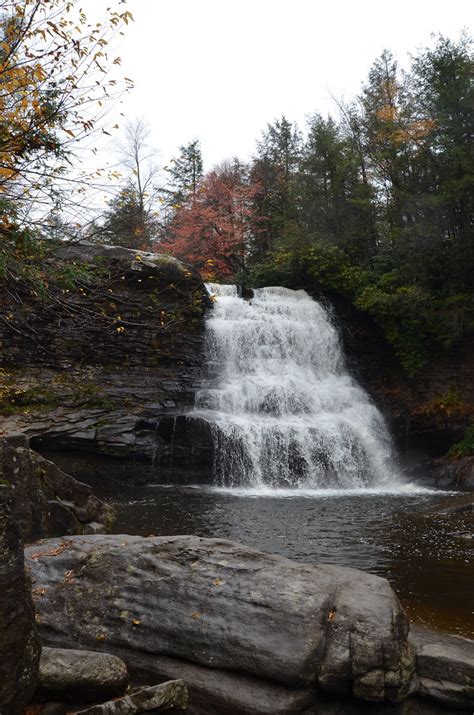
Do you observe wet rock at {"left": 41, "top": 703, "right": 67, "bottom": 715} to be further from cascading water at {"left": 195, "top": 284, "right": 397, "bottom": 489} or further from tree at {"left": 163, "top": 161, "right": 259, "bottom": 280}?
tree at {"left": 163, "top": 161, "right": 259, "bottom": 280}

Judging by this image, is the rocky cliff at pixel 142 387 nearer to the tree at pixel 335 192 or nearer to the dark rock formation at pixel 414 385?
the dark rock formation at pixel 414 385

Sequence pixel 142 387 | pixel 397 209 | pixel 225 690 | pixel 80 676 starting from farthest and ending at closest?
pixel 397 209
pixel 142 387
pixel 225 690
pixel 80 676

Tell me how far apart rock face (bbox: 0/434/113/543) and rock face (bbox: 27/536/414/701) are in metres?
0.82

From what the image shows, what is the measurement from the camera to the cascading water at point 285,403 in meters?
13.0

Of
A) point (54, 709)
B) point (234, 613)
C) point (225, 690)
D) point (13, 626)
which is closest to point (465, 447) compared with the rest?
point (234, 613)

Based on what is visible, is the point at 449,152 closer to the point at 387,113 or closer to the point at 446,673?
the point at 387,113

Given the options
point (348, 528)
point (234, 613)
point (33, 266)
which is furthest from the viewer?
point (348, 528)

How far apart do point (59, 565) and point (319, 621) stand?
6.89 feet

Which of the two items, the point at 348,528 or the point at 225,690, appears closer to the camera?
the point at 225,690

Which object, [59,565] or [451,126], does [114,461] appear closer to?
[59,565]

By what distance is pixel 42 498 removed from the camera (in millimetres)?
5430

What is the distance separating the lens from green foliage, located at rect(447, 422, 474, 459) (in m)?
14.6

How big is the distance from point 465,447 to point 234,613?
1291 cm

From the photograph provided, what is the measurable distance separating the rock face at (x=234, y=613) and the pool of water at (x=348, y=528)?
5.51 feet
